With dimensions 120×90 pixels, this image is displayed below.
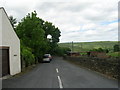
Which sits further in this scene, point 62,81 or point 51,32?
point 51,32

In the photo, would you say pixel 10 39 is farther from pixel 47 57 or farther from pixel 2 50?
pixel 47 57

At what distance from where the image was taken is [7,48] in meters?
15.3

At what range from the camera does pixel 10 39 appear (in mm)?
15984

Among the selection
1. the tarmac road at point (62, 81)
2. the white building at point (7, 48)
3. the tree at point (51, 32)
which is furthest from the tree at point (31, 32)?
the tree at point (51, 32)

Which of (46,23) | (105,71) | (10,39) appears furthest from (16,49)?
(46,23)

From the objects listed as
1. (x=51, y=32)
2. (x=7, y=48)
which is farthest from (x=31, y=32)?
(x=51, y=32)

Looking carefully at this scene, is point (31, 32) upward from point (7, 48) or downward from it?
upward

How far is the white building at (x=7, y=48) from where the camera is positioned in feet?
47.2

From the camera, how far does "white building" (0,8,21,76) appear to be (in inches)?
567

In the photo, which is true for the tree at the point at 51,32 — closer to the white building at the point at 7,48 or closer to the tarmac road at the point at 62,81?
the white building at the point at 7,48

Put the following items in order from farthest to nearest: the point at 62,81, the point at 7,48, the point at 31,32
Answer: the point at 31,32 → the point at 7,48 → the point at 62,81

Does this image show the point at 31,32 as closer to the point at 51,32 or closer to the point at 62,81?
the point at 62,81

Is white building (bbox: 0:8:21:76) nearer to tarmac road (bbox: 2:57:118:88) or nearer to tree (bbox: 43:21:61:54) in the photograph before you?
tarmac road (bbox: 2:57:118:88)

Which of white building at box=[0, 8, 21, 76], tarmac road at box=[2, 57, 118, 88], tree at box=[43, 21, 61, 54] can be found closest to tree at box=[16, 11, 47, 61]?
white building at box=[0, 8, 21, 76]
